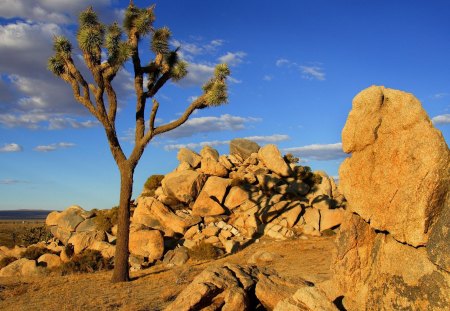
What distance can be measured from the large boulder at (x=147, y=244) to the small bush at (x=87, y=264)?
4.16 ft

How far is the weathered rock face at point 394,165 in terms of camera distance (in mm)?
5445

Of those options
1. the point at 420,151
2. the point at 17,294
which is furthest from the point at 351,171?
the point at 17,294

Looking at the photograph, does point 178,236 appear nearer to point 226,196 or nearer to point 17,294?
point 226,196

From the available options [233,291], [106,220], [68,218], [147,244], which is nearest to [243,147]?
[106,220]

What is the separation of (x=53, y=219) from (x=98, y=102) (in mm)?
13164

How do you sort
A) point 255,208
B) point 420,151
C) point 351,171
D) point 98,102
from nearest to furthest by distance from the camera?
point 420,151, point 351,171, point 98,102, point 255,208

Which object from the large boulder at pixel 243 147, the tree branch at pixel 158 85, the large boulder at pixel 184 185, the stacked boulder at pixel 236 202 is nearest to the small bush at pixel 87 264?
the stacked boulder at pixel 236 202

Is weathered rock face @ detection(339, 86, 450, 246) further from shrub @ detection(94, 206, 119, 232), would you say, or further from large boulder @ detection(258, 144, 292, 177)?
large boulder @ detection(258, 144, 292, 177)

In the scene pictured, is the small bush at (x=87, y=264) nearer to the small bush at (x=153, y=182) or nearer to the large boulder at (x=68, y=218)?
the large boulder at (x=68, y=218)

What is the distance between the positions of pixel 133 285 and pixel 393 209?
10.6 metres

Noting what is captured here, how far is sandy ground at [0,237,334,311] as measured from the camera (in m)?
11.5

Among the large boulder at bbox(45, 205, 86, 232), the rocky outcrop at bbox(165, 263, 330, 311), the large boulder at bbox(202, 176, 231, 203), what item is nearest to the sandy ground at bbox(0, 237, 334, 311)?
the rocky outcrop at bbox(165, 263, 330, 311)

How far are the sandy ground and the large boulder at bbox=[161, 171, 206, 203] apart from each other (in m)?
5.60

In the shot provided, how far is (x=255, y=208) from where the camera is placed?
23.2m
